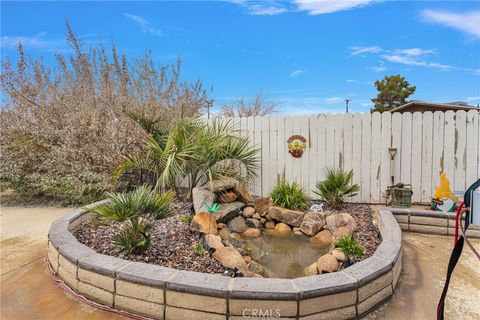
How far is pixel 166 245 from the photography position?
2.79 metres

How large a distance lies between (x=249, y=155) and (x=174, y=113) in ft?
6.14

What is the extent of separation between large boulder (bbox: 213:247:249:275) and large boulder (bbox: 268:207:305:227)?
154 centimetres

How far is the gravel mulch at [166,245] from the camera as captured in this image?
2.42 m

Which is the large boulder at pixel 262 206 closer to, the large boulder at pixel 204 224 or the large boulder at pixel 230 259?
the large boulder at pixel 204 224

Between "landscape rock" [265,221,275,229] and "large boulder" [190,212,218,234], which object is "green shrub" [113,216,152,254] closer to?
"large boulder" [190,212,218,234]

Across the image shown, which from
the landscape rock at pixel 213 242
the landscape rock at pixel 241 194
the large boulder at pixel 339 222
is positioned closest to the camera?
the landscape rock at pixel 213 242

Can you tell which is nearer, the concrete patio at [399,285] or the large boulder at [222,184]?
the concrete patio at [399,285]

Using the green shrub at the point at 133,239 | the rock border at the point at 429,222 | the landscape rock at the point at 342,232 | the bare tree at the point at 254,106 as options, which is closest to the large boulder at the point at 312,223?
the landscape rock at the point at 342,232

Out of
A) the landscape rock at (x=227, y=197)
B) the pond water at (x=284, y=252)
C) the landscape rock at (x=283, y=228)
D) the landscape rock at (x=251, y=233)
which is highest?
the landscape rock at (x=227, y=197)

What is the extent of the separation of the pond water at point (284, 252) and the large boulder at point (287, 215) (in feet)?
0.70

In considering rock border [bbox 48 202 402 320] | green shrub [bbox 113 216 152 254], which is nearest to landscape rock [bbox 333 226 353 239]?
rock border [bbox 48 202 402 320]

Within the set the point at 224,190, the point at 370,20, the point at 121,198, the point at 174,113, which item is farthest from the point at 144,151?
the point at 370,20

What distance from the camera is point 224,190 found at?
4.31 metres

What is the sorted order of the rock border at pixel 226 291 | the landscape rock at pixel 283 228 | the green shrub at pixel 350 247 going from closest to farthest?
the rock border at pixel 226 291
the green shrub at pixel 350 247
the landscape rock at pixel 283 228
